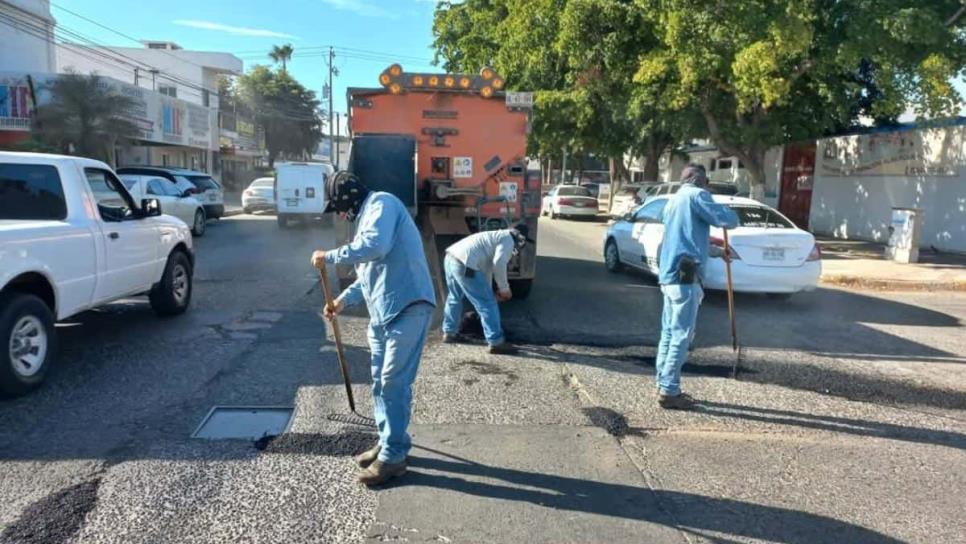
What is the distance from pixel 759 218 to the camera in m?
9.90

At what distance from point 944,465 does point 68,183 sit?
7077mm

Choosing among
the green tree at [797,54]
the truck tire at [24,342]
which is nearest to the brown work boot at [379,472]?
the truck tire at [24,342]

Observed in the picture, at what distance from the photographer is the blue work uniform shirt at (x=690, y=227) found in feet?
17.8

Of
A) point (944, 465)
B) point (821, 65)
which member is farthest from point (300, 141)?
point (944, 465)

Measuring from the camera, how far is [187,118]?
120 feet

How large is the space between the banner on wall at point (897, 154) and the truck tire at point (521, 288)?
12.3m

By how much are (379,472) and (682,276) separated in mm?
2726

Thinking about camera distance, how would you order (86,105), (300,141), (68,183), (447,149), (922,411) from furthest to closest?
(300,141)
(86,105)
(447,149)
(68,183)
(922,411)

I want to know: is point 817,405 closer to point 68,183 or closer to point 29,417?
point 29,417

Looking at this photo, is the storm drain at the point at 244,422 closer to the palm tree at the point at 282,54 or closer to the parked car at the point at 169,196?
the parked car at the point at 169,196

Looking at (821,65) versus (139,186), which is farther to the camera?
(139,186)

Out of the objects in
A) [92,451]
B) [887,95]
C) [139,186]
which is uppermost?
[887,95]

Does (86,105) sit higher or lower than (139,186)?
higher

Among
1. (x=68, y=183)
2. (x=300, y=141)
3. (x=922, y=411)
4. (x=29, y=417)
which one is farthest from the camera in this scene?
(x=300, y=141)
